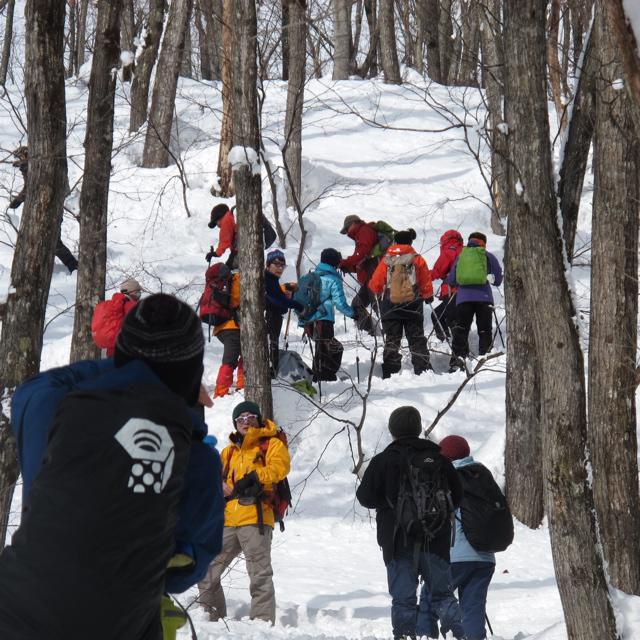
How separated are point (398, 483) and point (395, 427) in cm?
36

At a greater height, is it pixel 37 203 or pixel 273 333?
pixel 37 203

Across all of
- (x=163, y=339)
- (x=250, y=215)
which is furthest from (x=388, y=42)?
(x=163, y=339)

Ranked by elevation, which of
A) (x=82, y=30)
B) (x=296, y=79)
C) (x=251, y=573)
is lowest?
(x=251, y=573)

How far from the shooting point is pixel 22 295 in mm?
6000

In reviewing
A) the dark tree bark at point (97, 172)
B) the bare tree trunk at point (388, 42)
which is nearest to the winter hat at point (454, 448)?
the dark tree bark at point (97, 172)

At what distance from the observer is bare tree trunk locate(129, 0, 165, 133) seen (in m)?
20.1

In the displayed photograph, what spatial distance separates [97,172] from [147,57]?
488 inches

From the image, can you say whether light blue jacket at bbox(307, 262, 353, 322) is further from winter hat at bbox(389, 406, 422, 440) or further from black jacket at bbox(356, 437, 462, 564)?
black jacket at bbox(356, 437, 462, 564)

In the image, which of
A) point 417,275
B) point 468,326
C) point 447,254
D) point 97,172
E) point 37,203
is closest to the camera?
point 37,203

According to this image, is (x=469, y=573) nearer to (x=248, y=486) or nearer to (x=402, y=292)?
(x=248, y=486)

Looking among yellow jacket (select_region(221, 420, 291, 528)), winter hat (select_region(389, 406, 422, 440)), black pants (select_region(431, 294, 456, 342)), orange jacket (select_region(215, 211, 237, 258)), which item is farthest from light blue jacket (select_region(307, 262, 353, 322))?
winter hat (select_region(389, 406, 422, 440))

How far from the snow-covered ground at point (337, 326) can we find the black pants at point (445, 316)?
456mm

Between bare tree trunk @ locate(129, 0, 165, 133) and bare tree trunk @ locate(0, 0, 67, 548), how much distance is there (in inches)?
553

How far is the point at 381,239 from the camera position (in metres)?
12.9
